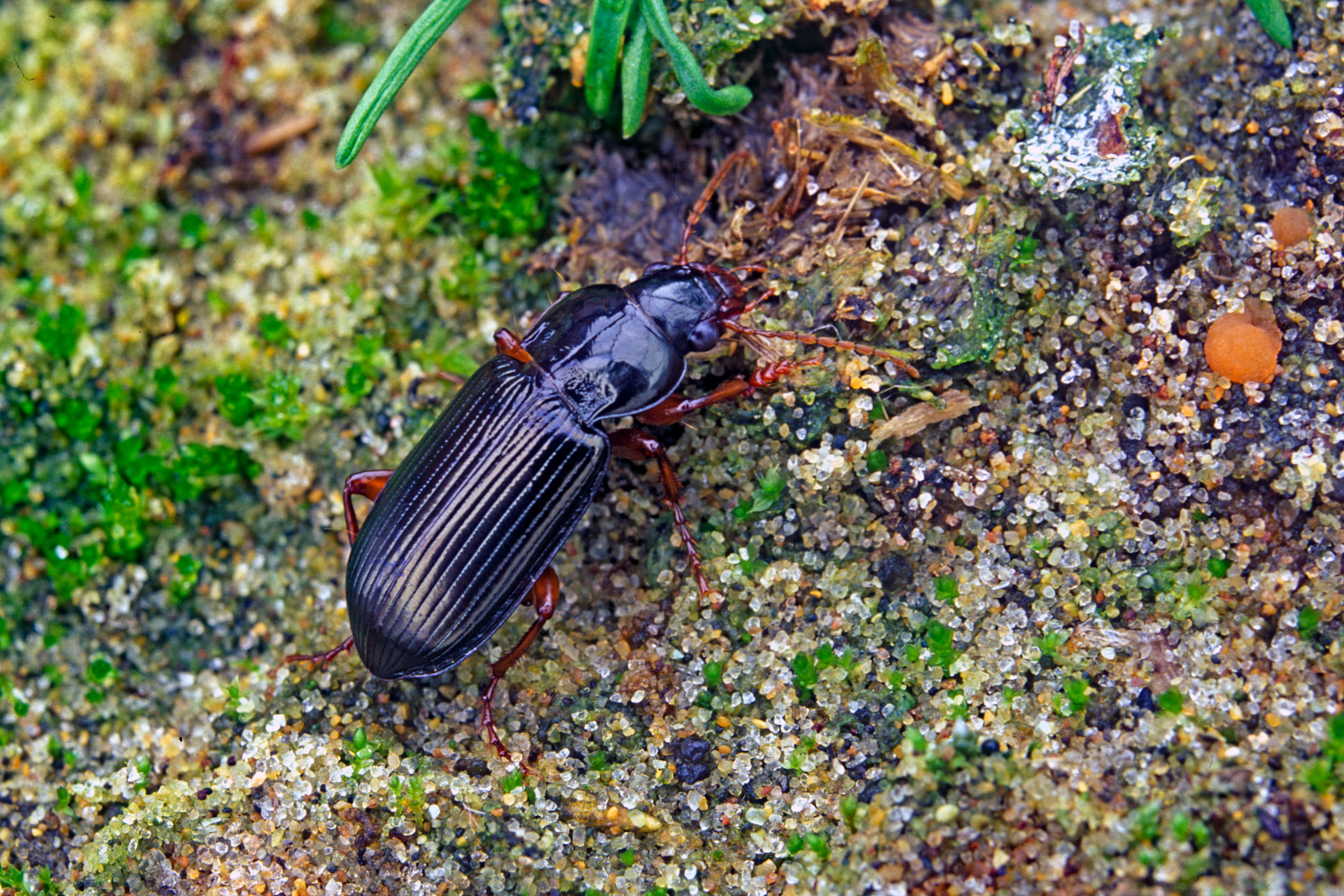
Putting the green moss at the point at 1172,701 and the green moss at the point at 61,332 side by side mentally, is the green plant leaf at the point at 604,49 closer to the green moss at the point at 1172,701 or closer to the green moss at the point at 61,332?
the green moss at the point at 61,332

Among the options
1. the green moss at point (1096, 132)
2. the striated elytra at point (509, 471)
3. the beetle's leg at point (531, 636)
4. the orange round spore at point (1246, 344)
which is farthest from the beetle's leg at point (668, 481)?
the orange round spore at point (1246, 344)

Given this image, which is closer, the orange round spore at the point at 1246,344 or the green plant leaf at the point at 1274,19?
the orange round spore at the point at 1246,344

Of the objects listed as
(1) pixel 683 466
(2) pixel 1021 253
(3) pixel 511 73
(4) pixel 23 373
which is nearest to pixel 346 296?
(3) pixel 511 73

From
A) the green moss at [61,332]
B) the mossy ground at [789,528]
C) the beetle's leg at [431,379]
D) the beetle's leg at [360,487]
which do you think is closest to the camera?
the mossy ground at [789,528]

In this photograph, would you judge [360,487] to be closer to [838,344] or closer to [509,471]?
[509,471]

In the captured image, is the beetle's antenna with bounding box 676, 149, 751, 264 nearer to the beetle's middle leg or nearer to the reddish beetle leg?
the reddish beetle leg

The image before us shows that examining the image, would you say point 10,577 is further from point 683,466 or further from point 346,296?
point 683,466

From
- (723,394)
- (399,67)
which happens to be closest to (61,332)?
(399,67)
